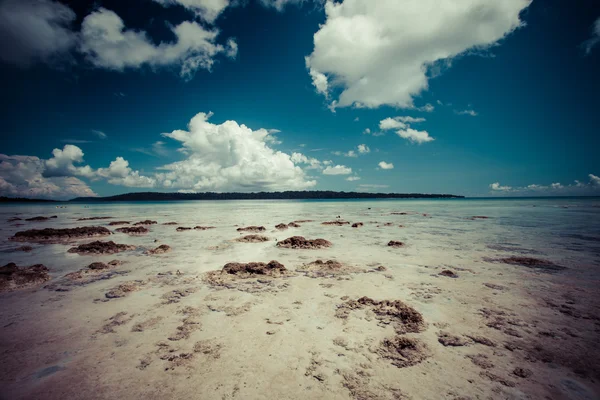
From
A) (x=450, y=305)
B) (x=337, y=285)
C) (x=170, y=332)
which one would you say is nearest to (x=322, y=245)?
(x=337, y=285)

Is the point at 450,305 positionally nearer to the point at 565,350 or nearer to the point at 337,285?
the point at 565,350

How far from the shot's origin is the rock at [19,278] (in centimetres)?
748

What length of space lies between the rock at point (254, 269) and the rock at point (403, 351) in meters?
4.87

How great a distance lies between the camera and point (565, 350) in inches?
171

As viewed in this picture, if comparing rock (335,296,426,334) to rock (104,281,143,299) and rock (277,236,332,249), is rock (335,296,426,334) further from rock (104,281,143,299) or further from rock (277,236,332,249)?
rock (277,236,332,249)

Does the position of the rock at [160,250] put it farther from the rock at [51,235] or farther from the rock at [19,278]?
the rock at [51,235]

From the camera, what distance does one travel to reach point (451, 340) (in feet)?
→ 15.2

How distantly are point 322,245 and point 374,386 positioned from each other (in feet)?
33.3

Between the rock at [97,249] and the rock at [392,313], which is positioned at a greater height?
the rock at [392,313]

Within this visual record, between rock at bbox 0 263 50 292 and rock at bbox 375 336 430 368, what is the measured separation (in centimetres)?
1056

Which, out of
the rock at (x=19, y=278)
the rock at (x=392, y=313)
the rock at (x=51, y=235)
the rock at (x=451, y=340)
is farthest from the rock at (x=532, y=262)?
the rock at (x=51, y=235)

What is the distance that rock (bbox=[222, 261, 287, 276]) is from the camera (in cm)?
868

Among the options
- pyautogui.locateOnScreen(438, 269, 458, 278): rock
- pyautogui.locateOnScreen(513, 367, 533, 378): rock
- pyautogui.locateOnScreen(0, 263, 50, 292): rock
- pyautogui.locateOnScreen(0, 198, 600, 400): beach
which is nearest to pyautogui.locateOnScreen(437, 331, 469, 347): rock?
pyautogui.locateOnScreen(0, 198, 600, 400): beach

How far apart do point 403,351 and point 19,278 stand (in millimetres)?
11595
